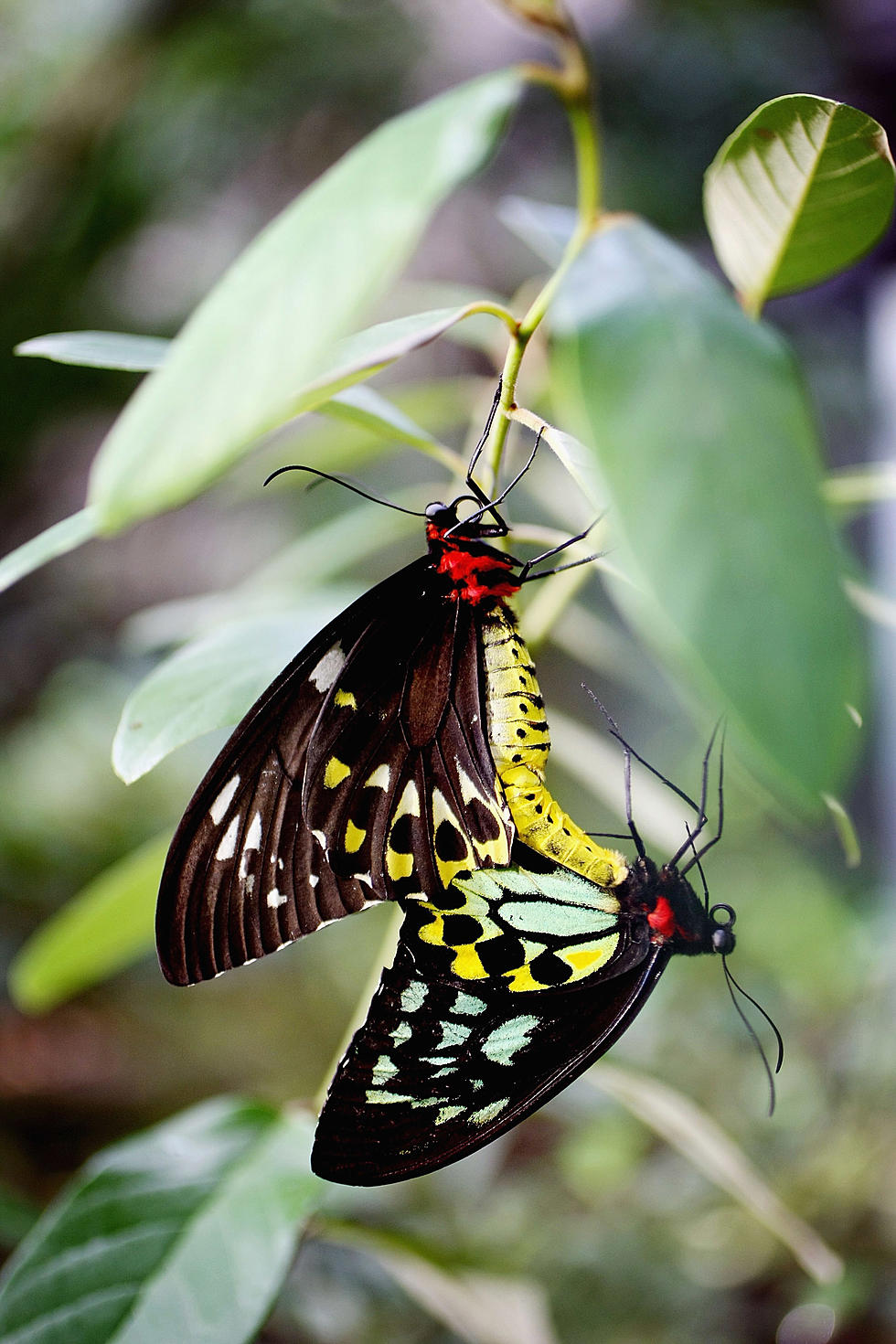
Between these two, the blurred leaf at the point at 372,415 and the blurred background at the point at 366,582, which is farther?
the blurred background at the point at 366,582

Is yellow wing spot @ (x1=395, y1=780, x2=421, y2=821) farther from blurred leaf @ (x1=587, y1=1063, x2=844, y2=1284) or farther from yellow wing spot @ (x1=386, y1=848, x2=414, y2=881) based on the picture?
blurred leaf @ (x1=587, y1=1063, x2=844, y2=1284)

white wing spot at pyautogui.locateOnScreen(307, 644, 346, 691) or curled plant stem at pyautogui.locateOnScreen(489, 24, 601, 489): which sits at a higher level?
curled plant stem at pyautogui.locateOnScreen(489, 24, 601, 489)

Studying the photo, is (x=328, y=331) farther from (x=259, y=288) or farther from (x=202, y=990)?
(x=202, y=990)

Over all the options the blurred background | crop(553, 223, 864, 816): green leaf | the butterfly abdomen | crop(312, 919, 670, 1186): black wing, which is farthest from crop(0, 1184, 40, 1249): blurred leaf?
crop(553, 223, 864, 816): green leaf

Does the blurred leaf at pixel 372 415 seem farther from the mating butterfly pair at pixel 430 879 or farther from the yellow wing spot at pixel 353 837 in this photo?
the yellow wing spot at pixel 353 837

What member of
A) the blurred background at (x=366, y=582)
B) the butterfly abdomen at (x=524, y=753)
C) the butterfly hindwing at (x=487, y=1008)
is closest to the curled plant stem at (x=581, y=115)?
the butterfly abdomen at (x=524, y=753)

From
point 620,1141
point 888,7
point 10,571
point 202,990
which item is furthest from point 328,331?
point 888,7
